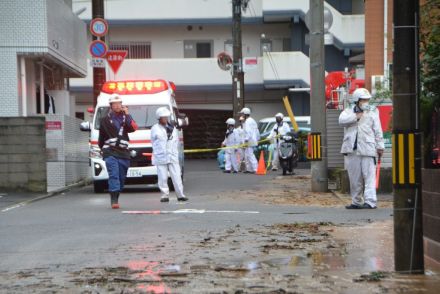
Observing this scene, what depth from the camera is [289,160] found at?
22109mm

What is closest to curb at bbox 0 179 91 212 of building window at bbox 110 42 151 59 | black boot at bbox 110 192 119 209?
black boot at bbox 110 192 119 209

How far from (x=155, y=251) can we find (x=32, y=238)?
2.06 m

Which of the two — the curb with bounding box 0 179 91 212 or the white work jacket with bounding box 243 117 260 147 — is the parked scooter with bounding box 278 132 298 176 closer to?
the white work jacket with bounding box 243 117 260 147

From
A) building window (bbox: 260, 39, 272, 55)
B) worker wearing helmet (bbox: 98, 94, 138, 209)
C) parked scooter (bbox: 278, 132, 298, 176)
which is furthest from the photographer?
building window (bbox: 260, 39, 272, 55)

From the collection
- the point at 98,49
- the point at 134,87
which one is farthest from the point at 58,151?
the point at 98,49

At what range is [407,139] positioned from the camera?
6.38 meters

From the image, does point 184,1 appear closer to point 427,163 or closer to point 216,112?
point 216,112

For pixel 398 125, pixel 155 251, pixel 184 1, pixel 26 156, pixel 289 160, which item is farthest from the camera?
pixel 184 1

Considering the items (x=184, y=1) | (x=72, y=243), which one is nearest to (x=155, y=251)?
(x=72, y=243)

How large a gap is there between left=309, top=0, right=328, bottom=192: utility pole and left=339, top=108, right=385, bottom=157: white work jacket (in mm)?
3115

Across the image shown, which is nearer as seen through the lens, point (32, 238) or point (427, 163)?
point (427, 163)

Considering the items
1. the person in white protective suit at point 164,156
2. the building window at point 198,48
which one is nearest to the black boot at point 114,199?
the person in white protective suit at point 164,156

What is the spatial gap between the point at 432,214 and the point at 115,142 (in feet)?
21.8

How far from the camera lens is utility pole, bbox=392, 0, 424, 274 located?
6.35 metres
